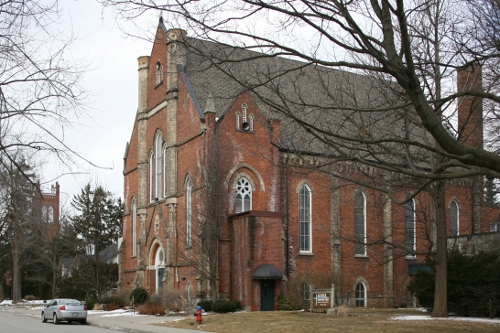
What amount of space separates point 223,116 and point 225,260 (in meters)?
8.19

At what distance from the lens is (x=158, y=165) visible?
41.7 m

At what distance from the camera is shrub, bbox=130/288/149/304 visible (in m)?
38.2

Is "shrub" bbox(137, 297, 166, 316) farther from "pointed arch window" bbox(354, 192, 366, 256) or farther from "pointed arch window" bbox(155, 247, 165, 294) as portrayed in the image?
"pointed arch window" bbox(354, 192, 366, 256)

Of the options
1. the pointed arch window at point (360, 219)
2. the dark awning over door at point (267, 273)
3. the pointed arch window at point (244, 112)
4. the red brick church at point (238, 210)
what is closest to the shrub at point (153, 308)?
the red brick church at point (238, 210)

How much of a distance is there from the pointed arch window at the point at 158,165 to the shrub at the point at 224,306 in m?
11.4

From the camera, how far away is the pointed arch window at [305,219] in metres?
38.5

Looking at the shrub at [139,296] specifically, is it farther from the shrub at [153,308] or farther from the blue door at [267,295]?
the blue door at [267,295]

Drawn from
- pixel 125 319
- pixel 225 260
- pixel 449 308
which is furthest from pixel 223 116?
pixel 449 308

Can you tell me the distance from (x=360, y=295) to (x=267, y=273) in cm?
996

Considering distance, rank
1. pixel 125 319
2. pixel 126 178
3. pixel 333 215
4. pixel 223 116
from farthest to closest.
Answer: pixel 126 178 → pixel 333 215 → pixel 223 116 → pixel 125 319

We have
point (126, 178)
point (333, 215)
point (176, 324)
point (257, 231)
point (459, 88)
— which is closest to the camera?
point (459, 88)

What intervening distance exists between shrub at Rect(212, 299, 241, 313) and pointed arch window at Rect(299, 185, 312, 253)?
764 cm

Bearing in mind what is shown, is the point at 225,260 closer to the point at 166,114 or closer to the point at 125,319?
the point at 125,319

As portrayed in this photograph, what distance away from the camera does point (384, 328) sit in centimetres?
2117
